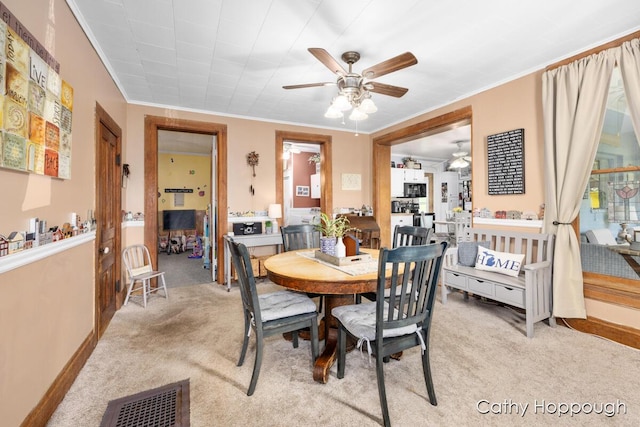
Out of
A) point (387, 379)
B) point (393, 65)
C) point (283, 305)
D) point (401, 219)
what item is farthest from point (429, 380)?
point (401, 219)

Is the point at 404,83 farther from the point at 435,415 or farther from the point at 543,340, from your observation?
the point at 435,415

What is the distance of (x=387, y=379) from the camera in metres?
1.89

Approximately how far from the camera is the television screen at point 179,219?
7.30m

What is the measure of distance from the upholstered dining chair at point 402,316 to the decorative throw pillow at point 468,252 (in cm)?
185

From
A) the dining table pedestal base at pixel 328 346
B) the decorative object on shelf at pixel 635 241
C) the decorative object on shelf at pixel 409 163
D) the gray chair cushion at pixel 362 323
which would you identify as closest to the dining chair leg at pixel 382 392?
the gray chair cushion at pixel 362 323

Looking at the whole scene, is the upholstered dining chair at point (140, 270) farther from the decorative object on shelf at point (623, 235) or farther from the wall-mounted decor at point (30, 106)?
the decorative object on shelf at point (623, 235)

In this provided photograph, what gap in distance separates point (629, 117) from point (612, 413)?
2.31 m

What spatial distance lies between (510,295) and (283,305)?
2159mm

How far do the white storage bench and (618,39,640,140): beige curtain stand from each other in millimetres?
1155

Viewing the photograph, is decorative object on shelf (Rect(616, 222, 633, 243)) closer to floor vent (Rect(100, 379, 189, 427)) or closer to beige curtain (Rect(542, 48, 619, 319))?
beige curtain (Rect(542, 48, 619, 319))

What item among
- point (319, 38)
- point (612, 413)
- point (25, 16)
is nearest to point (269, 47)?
point (319, 38)

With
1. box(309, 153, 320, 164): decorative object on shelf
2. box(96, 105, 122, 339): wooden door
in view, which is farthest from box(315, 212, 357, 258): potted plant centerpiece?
box(309, 153, 320, 164): decorative object on shelf

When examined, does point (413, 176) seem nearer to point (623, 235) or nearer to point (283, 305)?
point (623, 235)

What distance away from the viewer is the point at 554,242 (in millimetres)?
2705
